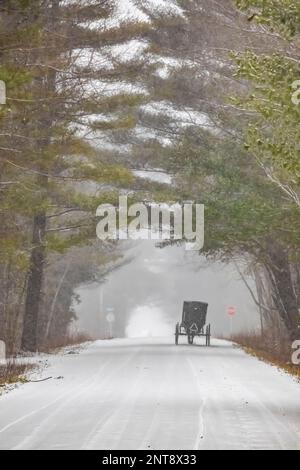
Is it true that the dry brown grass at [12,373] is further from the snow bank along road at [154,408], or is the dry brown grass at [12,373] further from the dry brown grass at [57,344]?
the dry brown grass at [57,344]

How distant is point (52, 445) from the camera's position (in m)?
11.2

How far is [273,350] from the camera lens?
31.5m

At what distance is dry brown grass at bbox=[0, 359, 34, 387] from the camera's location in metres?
20.0

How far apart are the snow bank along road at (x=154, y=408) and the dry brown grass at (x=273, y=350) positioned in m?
0.80

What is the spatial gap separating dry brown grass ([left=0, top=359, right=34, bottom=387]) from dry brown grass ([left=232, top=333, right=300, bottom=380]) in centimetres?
596

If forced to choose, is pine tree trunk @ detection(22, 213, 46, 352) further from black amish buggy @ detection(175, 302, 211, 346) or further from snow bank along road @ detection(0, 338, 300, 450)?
black amish buggy @ detection(175, 302, 211, 346)

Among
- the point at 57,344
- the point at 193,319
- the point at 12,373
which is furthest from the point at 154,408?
the point at 57,344

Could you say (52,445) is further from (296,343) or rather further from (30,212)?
(296,343)

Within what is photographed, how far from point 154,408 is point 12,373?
7226 mm

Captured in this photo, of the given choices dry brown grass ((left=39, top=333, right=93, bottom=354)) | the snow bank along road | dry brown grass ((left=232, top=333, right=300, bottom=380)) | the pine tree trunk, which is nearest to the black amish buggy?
dry brown grass ((left=232, top=333, right=300, bottom=380))

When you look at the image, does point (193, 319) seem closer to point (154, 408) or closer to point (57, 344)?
point (57, 344)

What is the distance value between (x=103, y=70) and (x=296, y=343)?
9.63 meters

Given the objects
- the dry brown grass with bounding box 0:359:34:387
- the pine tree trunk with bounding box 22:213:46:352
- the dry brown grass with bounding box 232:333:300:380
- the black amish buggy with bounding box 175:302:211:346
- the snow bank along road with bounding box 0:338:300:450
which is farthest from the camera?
the black amish buggy with bounding box 175:302:211:346
